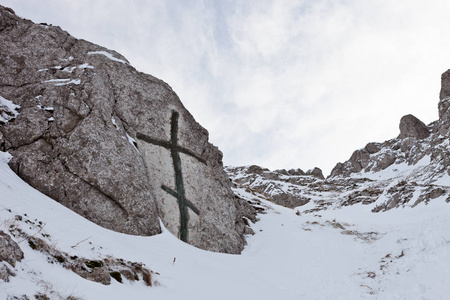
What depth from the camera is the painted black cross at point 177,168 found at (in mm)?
16000

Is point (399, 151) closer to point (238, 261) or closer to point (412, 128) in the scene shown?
point (412, 128)

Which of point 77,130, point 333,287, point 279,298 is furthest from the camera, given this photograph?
point 77,130

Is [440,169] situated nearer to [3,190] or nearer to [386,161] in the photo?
[3,190]

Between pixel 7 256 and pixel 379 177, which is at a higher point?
pixel 379 177

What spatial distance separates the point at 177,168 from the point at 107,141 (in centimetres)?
452

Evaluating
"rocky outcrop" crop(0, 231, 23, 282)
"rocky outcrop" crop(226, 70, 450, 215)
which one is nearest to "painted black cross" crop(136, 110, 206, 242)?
"rocky outcrop" crop(0, 231, 23, 282)

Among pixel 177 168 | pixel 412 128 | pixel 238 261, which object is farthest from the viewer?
pixel 412 128

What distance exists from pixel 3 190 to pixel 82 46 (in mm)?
13241

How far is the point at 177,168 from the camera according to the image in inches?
688

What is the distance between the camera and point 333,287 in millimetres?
12930

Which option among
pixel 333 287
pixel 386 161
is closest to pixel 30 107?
pixel 333 287

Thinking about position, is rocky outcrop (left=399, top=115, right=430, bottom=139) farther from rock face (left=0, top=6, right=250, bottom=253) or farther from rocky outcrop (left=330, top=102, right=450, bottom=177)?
rock face (left=0, top=6, right=250, bottom=253)

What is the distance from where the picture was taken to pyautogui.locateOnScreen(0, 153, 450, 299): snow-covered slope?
6270 millimetres

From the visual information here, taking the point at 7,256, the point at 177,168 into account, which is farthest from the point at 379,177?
the point at 7,256
